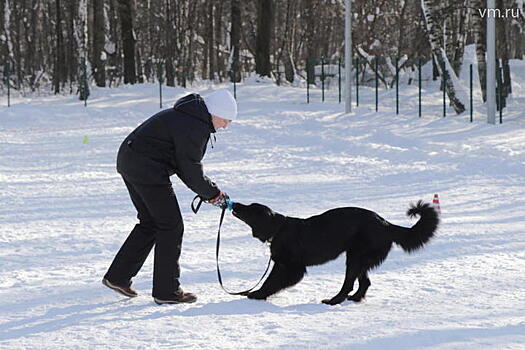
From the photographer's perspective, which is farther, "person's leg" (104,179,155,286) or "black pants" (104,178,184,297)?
"person's leg" (104,179,155,286)

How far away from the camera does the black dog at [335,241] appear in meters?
5.46

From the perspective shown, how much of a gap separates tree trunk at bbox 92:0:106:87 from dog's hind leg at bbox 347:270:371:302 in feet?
84.3

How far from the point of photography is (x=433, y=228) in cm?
548

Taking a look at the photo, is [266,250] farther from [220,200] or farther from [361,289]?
[220,200]

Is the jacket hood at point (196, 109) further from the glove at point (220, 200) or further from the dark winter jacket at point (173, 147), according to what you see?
the glove at point (220, 200)

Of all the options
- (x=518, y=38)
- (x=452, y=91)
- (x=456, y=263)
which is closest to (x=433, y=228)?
(x=456, y=263)

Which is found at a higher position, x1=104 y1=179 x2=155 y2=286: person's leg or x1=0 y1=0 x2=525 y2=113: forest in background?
x1=0 y1=0 x2=525 y2=113: forest in background

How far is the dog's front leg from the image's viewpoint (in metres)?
5.46

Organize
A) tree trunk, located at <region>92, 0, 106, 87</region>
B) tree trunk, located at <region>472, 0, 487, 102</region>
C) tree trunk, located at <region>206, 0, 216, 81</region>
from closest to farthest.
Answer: tree trunk, located at <region>472, 0, 487, 102</region>, tree trunk, located at <region>92, 0, 106, 87</region>, tree trunk, located at <region>206, 0, 216, 81</region>

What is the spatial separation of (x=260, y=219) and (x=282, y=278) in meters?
0.44

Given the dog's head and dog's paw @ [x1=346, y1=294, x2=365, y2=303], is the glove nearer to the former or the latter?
the dog's head

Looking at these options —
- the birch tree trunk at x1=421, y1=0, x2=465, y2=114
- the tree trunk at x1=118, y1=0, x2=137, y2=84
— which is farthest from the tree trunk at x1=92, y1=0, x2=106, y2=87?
the birch tree trunk at x1=421, y1=0, x2=465, y2=114

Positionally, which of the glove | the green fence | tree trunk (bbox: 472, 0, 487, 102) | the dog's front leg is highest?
tree trunk (bbox: 472, 0, 487, 102)

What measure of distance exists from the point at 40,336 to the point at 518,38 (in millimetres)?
51094
